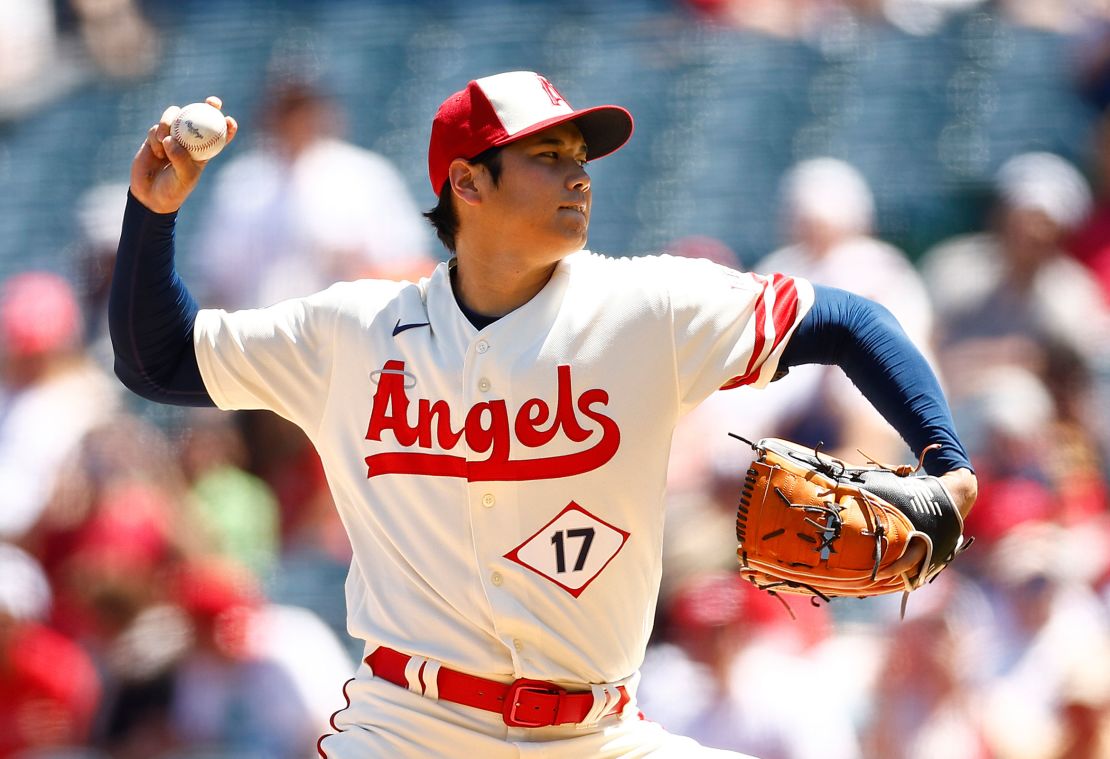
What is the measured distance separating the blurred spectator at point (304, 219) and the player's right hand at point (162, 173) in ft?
9.95

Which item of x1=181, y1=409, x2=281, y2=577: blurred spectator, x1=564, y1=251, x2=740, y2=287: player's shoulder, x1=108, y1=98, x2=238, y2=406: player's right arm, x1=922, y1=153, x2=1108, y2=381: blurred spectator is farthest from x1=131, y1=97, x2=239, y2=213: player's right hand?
x1=922, y1=153, x2=1108, y2=381: blurred spectator

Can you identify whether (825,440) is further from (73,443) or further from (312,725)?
(73,443)

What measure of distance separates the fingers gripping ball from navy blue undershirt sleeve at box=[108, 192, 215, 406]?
1009 millimetres

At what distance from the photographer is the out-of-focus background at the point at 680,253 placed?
4.51m

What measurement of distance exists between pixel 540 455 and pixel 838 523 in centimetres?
50

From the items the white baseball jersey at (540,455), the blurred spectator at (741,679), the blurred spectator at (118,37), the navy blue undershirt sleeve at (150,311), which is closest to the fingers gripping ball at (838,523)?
the white baseball jersey at (540,455)

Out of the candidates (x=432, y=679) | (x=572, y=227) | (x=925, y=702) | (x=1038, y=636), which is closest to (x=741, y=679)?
(x=925, y=702)

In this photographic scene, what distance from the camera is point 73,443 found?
568 centimetres

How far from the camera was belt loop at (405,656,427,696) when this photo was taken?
249cm

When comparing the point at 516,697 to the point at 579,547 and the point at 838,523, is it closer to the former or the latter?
the point at 579,547

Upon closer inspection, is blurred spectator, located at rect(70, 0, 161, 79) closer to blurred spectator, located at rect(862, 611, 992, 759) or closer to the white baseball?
blurred spectator, located at rect(862, 611, 992, 759)

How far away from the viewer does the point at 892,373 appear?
2.48 metres

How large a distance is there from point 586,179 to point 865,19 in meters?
3.93

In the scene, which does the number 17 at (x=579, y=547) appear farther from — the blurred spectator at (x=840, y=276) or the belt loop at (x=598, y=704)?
the blurred spectator at (x=840, y=276)
